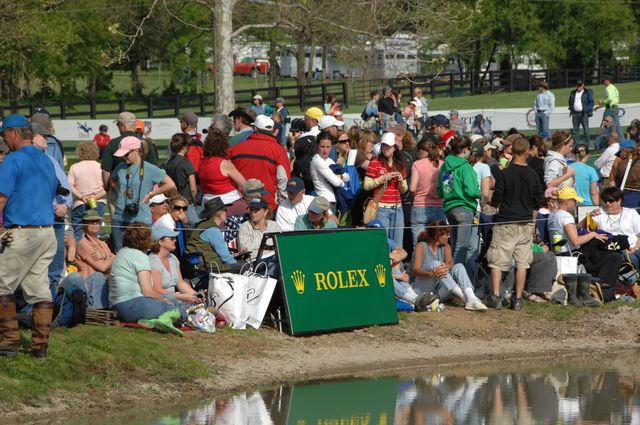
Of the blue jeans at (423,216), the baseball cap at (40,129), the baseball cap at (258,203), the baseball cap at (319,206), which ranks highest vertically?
the baseball cap at (40,129)

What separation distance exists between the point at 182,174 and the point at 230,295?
126 inches

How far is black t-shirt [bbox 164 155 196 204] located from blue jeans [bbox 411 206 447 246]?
2.71 metres

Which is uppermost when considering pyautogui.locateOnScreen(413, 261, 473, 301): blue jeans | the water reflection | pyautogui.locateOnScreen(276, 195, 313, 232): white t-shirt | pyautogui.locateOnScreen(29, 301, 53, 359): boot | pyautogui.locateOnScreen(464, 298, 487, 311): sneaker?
pyautogui.locateOnScreen(276, 195, 313, 232): white t-shirt

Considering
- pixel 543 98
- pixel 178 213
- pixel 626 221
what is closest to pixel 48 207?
pixel 178 213

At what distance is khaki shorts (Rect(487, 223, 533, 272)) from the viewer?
1455 centimetres

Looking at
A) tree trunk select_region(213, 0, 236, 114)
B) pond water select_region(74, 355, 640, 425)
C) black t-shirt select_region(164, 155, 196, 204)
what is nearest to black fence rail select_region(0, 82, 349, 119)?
tree trunk select_region(213, 0, 236, 114)

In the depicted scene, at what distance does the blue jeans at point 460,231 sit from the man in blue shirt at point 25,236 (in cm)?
571

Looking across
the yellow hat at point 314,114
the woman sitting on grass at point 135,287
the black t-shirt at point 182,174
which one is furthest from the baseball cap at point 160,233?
the yellow hat at point 314,114

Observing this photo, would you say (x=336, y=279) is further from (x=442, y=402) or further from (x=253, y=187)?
(x=442, y=402)

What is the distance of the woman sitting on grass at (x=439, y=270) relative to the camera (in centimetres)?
1428

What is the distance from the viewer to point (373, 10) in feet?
79.9

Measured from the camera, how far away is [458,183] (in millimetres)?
14625

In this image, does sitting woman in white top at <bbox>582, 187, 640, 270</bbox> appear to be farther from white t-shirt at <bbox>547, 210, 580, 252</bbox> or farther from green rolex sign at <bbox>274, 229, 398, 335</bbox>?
green rolex sign at <bbox>274, 229, 398, 335</bbox>

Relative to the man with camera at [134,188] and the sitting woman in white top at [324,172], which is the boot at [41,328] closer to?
the man with camera at [134,188]
